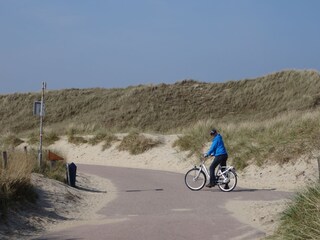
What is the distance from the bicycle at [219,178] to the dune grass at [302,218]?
7.78 meters

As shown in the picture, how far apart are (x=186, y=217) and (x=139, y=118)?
44.7 metres

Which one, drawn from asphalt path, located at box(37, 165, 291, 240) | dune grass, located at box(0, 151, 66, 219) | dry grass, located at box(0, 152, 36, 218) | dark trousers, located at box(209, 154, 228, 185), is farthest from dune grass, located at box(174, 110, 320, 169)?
dry grass, located at box(0, 152, 36, 218)

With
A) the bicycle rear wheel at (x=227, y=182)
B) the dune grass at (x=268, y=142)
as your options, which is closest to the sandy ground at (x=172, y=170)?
the dune grass at (x=268, y=142)

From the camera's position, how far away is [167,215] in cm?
1295

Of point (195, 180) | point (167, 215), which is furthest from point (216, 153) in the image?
point (167, 215)

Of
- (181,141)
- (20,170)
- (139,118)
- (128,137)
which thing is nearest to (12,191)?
(20,170)

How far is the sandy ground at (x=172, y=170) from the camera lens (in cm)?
1265

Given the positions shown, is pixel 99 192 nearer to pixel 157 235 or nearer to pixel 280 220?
pixel 157 235

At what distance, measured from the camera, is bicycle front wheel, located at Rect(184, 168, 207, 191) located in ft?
60.5

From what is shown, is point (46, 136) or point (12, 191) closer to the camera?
point (12, 191)

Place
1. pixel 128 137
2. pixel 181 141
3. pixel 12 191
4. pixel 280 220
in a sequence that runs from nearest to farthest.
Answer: pixel 280 220, pixel 12 191, pixel 181 141, pixel 128 137

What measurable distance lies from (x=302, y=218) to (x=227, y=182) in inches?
349

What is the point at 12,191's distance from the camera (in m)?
12.5

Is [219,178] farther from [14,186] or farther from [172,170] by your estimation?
[172,170]
